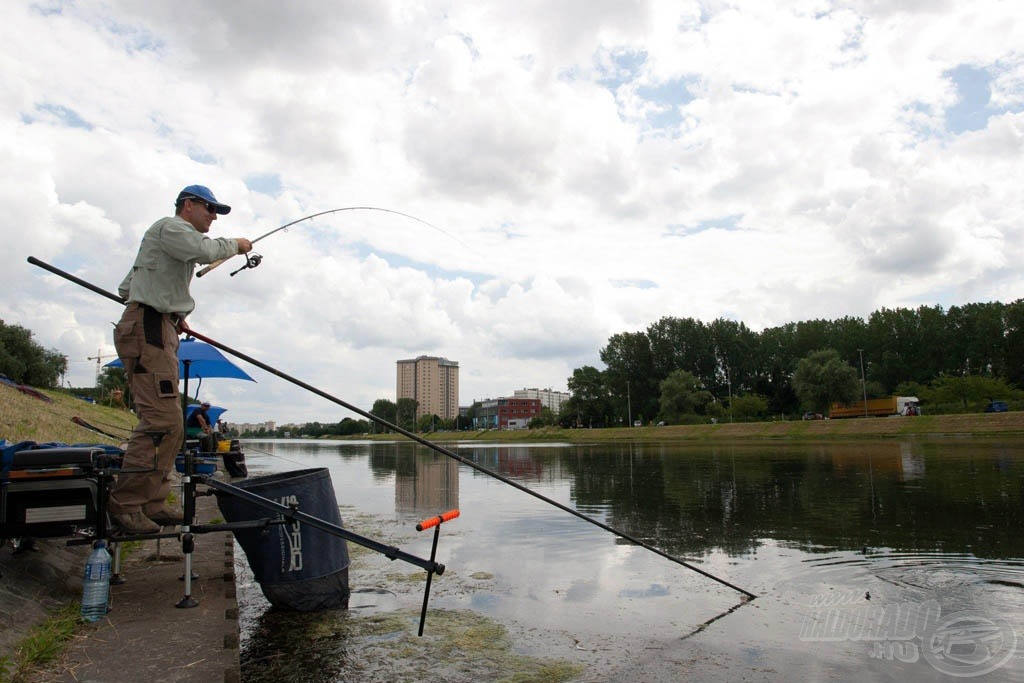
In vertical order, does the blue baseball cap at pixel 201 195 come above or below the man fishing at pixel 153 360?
above

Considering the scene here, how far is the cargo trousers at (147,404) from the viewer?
426 centimetres

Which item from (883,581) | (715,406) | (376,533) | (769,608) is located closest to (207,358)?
(376,533)

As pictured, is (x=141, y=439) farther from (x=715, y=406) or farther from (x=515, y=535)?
(x=715, y=406)

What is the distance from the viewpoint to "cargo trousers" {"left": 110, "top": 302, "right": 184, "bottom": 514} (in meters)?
4.26

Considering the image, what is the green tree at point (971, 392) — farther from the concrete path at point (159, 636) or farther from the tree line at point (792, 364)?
the concrete path at point (159, 636)

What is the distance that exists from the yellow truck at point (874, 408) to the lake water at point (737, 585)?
2310 inches

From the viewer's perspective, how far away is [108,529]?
422 cm

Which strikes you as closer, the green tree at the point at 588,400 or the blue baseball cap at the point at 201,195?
the blue baseball cap at the point at 201,195

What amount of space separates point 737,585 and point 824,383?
2726 inches

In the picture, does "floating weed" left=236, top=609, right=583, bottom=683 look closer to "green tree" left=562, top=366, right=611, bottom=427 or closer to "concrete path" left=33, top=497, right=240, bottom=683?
"concrete path" left=33, top=497, right=240, bottom=683

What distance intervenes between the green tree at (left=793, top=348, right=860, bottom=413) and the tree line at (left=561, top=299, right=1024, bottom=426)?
14 centimetres

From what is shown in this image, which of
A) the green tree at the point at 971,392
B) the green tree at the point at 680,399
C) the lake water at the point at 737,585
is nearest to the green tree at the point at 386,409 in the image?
the green tree at the point at 680,399

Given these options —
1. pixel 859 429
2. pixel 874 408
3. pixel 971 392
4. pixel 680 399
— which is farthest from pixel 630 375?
pixel 859 429

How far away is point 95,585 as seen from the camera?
13.0 feet
